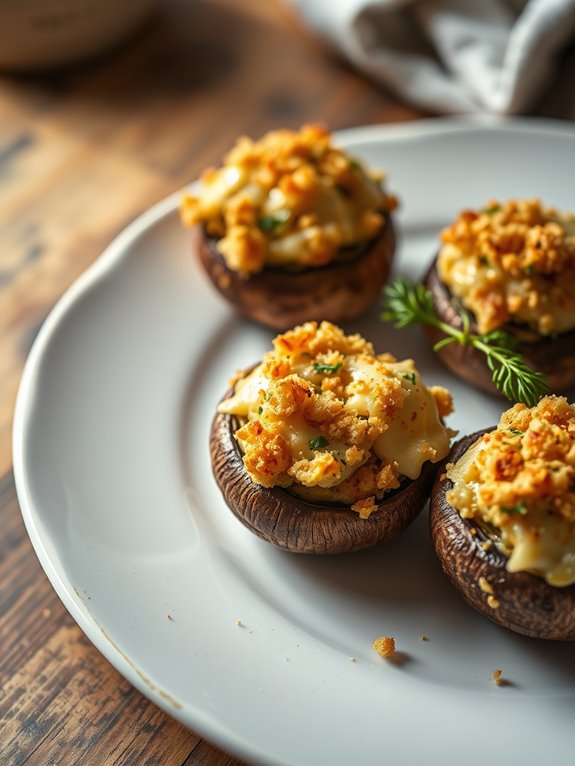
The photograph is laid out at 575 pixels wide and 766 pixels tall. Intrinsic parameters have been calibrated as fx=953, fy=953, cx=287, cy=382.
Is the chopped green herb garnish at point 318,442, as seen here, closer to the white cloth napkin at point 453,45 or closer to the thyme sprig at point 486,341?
the thyme sprig at point 486,341

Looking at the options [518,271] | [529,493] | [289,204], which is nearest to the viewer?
[529,493]

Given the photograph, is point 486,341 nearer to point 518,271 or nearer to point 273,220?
point 518,271

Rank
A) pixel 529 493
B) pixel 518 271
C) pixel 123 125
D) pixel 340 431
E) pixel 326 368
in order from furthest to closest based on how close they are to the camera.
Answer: pixel 123 125, pixel 518 271, pixel 326 368, pixel 340 431, pixel 529 493

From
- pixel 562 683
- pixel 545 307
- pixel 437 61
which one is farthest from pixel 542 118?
pixel 562 683

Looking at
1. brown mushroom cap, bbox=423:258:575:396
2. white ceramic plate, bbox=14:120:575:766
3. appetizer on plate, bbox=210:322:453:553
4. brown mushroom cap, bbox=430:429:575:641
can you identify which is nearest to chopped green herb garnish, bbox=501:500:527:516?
brown mushroom cap, bbox=430:429:575:641

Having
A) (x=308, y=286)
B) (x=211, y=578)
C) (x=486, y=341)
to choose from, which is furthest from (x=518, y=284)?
(x=211, y=578)

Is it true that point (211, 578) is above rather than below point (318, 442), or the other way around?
below

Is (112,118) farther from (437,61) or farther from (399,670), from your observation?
(399,670)

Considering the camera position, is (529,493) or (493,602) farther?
(493,602)

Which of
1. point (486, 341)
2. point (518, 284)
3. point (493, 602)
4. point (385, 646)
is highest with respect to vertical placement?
point (518, 284)
